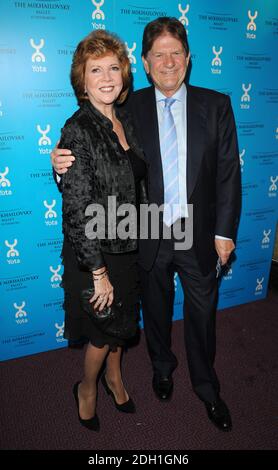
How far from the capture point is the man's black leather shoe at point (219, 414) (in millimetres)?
2090

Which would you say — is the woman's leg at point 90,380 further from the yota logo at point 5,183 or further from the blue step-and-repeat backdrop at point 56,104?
the yota logo at point 5,183

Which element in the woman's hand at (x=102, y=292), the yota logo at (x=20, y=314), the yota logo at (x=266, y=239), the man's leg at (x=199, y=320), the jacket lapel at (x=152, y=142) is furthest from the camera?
the yota logo at (x=266, y=239)

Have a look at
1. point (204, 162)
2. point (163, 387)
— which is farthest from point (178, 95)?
point (163, 387)

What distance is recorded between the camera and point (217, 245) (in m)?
2.08

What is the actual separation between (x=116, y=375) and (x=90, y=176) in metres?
1.33

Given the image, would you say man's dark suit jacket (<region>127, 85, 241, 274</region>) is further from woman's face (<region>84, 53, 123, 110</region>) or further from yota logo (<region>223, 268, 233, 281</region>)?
yota logo (<region>223, 268, 233, 281</region>)

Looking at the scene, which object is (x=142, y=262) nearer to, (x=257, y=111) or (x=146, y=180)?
(x=146, y=180)

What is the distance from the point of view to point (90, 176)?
1575 mm

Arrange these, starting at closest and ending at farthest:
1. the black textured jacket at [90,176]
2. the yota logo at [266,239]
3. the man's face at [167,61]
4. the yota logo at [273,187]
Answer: the black textured jacket at [90,176] → the man's face at [167,61] → the yota logo at [273,187] → the yota logo at [266,239]

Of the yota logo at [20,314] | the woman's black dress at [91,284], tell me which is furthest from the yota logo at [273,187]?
the yota logo at [20,314]

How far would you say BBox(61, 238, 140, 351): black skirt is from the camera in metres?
1.81

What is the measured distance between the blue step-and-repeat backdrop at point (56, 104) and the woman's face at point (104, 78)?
69cm
